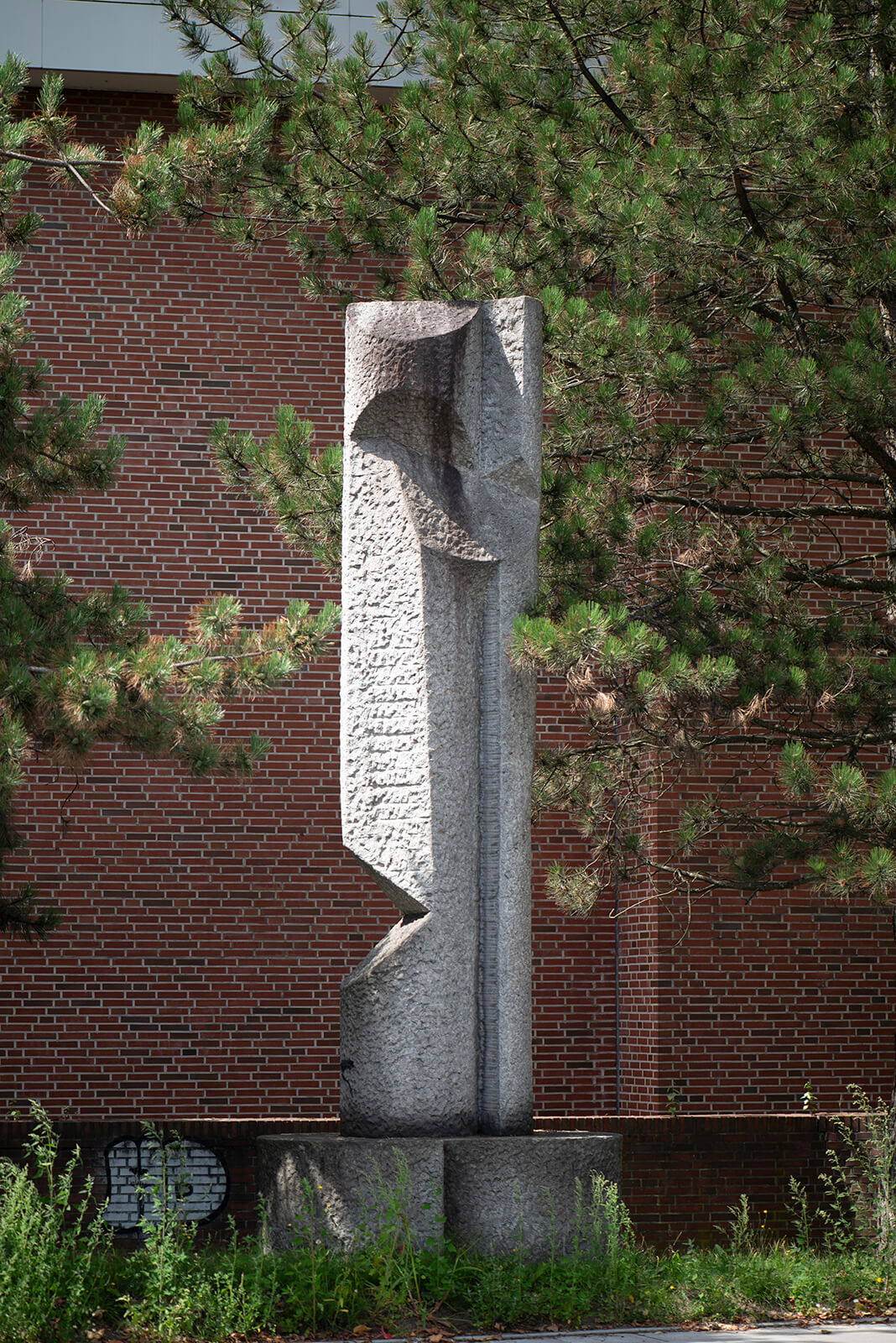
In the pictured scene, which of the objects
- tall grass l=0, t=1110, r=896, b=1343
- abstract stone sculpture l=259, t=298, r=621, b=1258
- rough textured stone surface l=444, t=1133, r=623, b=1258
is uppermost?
abstract stone sculpture l=259, t=298, r=621, b=1258

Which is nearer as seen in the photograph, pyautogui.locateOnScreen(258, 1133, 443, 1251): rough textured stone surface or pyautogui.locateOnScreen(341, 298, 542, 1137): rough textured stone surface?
pyautogui.locateOnScreen(258, 1133, 443, 1251): rough textured stone surface

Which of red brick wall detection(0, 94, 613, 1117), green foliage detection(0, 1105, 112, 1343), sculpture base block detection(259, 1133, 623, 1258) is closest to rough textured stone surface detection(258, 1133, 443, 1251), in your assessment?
sculpture base block detection(259, 1133, 623, 1258)

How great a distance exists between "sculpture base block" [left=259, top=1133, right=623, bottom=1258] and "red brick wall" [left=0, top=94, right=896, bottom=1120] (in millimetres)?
4979

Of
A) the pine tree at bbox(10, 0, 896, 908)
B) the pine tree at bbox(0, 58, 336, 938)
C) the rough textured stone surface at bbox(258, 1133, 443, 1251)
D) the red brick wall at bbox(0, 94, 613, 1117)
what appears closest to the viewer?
the rough textured stone surface at bbox(258, 1133, 443, 1251)

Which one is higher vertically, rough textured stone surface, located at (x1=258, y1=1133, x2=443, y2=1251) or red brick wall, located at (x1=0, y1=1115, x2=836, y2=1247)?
rough textured stone surface, located at (x1=258, y1=1133, x2=443, y2=1251)

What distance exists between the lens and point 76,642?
6039 mm

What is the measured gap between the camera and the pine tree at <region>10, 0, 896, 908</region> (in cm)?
604

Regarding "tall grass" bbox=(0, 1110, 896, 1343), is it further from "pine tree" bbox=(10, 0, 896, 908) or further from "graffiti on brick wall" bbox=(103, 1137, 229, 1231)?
"graffiti on brick wall" bbox=(103, 1137, 229, 1231)

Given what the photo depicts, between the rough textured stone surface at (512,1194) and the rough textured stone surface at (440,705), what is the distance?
8.5 inches

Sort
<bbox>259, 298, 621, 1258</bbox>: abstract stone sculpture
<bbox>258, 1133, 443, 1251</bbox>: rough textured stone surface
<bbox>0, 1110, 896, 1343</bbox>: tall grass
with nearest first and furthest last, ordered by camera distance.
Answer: <bbox>0, 1110, 896, 1343</bbox>: tall grass
<bbox>258, 1133, 443, 1251</bbox>: rough textured stone surface
<bbox>259, 298, 621, 1258</bbox>: abstract stone sculpture

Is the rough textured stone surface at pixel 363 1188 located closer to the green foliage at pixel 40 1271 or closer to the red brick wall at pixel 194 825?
the green foliage at pixel 40 1271

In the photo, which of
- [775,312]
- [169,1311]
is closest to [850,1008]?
[775,312]

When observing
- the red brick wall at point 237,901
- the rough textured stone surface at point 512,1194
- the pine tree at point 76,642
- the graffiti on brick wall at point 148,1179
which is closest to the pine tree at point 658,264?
the pine tree at point 76,642

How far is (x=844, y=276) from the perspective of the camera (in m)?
6.43
